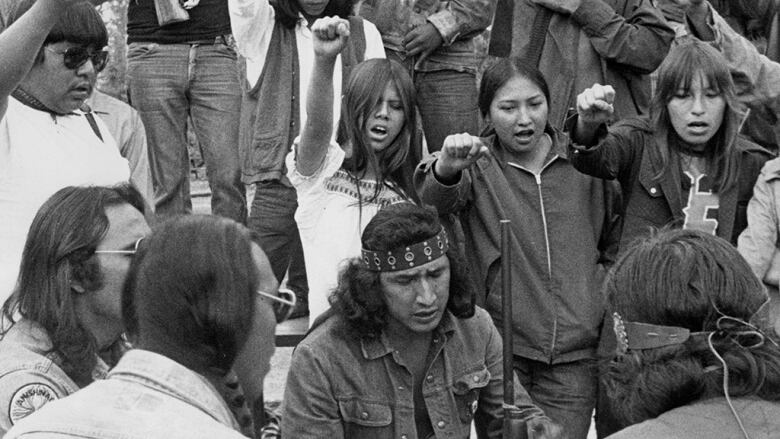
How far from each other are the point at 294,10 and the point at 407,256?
1693mm

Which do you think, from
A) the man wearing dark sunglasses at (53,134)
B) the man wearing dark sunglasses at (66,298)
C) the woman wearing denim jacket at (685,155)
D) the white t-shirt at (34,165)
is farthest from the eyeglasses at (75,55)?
the woman wearing denim jacket at (685,155)

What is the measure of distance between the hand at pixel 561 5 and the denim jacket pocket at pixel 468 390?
6.44 feet

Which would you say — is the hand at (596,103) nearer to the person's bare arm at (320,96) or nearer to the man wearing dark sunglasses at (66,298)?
the person's bare arm at (320,96)

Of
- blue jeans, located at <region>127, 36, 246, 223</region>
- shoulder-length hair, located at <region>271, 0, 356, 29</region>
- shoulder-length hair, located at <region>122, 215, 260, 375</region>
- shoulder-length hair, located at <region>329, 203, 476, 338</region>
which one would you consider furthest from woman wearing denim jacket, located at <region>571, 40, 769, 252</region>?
shoulder-length hair, located at <region>122, 215, 260, 375</region>

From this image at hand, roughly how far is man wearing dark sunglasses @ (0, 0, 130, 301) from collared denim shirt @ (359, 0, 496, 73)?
6.05ft

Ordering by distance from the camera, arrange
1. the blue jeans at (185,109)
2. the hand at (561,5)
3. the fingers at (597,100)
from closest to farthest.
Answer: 1. the fingers at (597,100)
2. the hand at (561,5)
3. the blue jeans at (185,109)

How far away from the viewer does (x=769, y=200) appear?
464 cm

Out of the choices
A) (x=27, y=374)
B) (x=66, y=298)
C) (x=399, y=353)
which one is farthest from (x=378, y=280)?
(x=27, y=374)

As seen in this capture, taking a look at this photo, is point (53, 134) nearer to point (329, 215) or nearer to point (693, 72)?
point (329, 215)

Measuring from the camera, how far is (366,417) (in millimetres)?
4074

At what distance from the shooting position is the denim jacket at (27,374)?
284cm

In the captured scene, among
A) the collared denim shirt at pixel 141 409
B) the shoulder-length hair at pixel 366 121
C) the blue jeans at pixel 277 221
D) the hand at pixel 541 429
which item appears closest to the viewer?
the collared denim shirt at pixel 141 409

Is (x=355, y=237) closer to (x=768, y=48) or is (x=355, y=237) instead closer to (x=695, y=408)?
(x=695, y=408)

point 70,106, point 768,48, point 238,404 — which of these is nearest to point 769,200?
point 768,48
